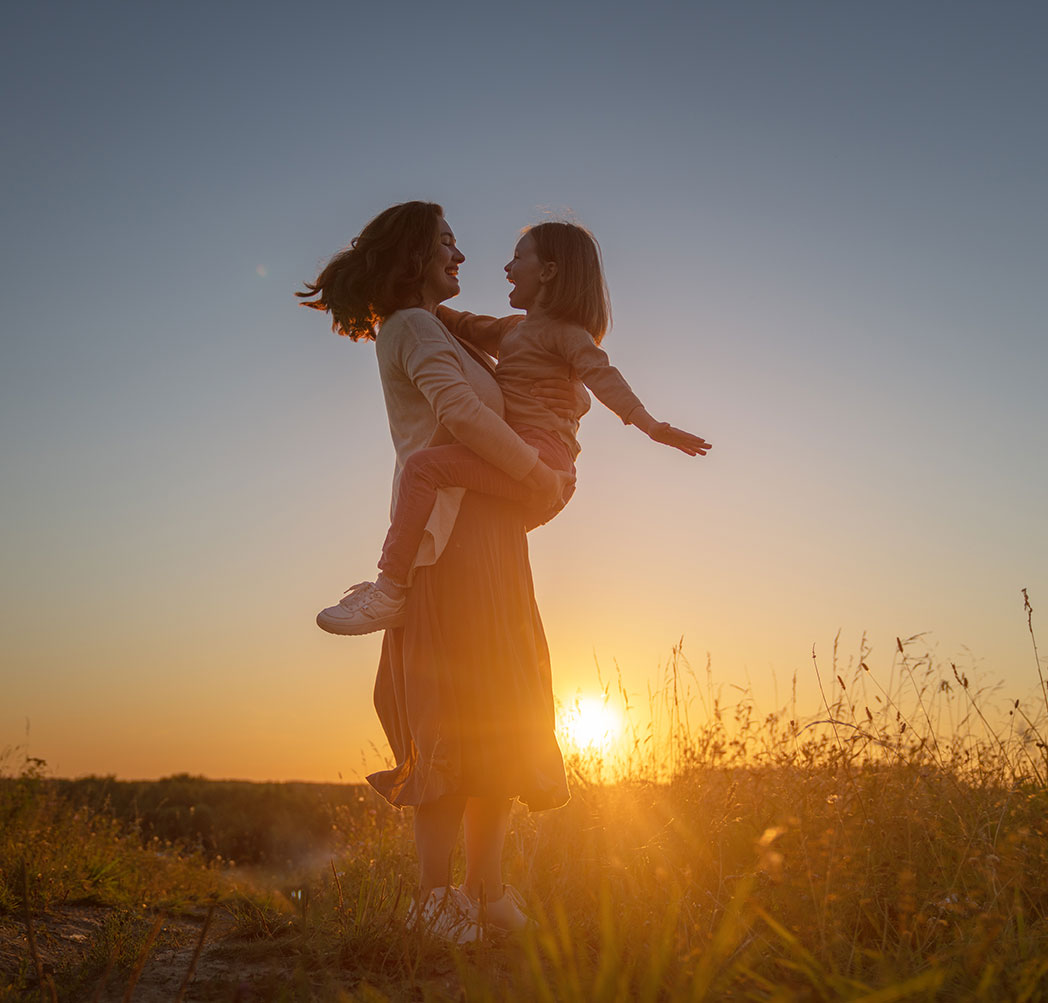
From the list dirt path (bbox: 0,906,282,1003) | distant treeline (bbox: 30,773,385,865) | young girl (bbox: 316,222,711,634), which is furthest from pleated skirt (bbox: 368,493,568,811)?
distant treeline (bbox: 30,773,385,865)

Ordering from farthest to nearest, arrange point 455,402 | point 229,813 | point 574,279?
point 229,813 < point 574,279 < point 455,402

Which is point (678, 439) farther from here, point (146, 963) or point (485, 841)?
point (146, 963)

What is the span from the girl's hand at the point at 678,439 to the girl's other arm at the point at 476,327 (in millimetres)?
919

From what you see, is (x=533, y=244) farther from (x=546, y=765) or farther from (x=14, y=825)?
(x=14, y=825)

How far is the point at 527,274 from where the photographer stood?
10.4ft

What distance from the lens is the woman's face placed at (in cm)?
309

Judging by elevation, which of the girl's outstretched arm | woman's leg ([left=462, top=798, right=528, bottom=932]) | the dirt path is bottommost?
the dirt path

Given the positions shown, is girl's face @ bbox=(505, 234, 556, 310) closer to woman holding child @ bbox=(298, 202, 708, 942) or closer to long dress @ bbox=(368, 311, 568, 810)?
woman holding child @ bbox=(298, 202, 708, 942)

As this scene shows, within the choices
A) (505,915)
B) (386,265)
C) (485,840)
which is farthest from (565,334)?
(505,915)

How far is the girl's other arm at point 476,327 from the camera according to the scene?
3471mm

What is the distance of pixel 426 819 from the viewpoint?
272cm

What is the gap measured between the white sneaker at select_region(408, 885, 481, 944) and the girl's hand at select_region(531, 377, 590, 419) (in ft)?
5.40

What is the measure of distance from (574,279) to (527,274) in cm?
19

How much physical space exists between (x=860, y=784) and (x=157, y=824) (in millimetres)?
10057
